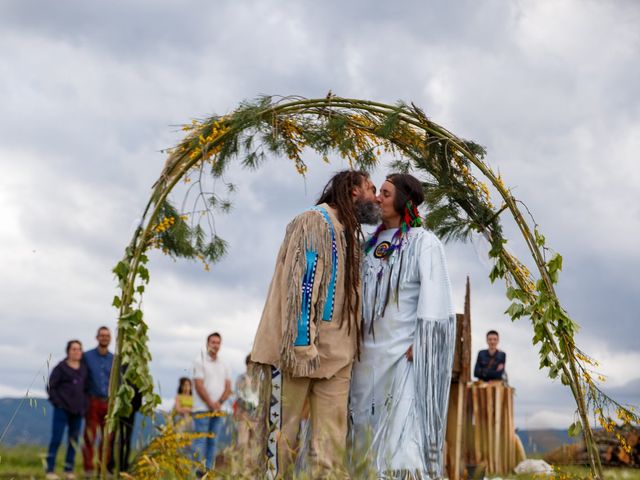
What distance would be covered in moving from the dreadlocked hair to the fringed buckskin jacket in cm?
2

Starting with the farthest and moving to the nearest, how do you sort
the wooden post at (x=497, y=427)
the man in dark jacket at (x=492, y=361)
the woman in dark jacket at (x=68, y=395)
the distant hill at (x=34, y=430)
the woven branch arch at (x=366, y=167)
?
the man in dark jacket at (x=492, y=361), the wooden post at (x=497, y=427), the woman in dark jacket at (x=68, y=395), the woven branch arch at (x=366, y=167), the distant hill at (x=34, y=430)

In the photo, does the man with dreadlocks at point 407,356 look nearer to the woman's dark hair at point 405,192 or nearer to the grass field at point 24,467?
the woman's dark hair at point 405,192

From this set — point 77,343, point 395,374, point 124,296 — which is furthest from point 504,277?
point 77,343

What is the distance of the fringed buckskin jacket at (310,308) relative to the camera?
3738 millimetres

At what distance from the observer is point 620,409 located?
17.2 ft

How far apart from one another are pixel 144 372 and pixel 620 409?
3057mm

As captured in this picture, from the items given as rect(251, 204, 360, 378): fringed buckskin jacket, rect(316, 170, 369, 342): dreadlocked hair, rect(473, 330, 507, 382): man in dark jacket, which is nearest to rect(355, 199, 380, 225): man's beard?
rect(316, 170, 369, 342): dreadlocked hair

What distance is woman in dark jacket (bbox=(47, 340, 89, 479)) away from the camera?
715cm

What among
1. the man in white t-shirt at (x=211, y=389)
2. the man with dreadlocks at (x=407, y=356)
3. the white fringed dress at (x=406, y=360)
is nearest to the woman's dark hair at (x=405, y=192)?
the man with dreadlocks at (x=407, y=356)

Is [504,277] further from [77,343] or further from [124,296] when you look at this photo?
[77,343]

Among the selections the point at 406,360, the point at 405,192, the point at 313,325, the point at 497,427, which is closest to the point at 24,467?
the point at 313,325

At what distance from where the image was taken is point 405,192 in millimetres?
4090

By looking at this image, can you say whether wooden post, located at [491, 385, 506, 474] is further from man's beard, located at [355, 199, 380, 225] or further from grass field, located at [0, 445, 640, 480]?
man's beard, located at [355, 199, 380, 225]

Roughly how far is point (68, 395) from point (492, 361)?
4.57 meters
